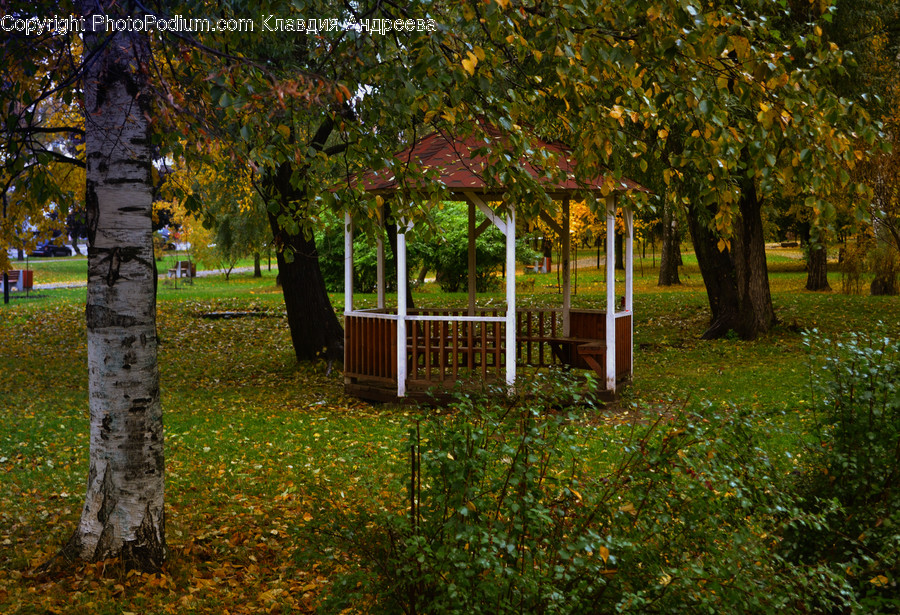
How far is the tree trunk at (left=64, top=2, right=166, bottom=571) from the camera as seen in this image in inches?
177

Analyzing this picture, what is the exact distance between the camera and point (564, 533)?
3.66 m

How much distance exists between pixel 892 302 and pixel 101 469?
20773 mm

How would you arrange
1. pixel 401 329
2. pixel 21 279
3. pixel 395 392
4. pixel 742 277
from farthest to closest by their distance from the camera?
pixel 21 279 < pixel 742 277 < pixel 395 392 < pixel 401 329

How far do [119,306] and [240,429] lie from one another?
209 inches

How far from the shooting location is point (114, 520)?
4.70m

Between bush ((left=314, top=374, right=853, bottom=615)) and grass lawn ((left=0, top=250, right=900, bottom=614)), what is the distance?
1.08 ft

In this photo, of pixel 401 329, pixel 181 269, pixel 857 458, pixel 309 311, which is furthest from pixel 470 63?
pixel 181 269

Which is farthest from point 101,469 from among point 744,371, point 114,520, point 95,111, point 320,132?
point 744,371

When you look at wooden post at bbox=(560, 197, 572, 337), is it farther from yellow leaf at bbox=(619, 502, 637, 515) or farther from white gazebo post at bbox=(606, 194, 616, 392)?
yellow leaf at bbox=(619, 502, 637, 515)

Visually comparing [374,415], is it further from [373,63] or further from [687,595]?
[687,595]

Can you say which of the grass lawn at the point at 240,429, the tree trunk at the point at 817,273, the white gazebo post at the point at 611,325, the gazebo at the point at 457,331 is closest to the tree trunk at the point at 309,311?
the grass lawn at the point at 240,429

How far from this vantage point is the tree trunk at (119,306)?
4.49 meters

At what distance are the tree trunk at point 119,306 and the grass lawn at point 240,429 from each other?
1.29 ft

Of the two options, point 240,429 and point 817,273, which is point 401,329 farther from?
point 817,273
